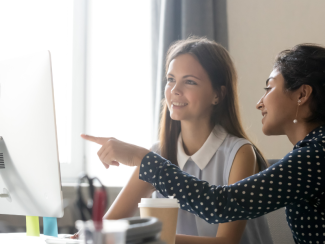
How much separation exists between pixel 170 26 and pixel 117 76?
1.58 feet

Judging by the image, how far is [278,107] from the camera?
1.06 meters

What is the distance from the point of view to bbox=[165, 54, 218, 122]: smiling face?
1350 mm

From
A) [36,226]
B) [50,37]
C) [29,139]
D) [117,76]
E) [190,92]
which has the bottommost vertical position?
[36,226]

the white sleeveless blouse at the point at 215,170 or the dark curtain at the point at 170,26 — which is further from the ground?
the dark curtain at the point at 170,26

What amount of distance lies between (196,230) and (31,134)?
0.77 meters

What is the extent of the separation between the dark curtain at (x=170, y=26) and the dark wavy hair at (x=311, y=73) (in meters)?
0.97

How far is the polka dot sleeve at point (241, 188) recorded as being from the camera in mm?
781

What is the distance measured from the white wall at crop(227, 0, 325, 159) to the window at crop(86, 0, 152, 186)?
59 cm

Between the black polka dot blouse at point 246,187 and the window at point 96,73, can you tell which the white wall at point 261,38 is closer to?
the window at point 96,73

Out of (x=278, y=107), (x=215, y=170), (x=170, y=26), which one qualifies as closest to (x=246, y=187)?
(x=278, y=107)

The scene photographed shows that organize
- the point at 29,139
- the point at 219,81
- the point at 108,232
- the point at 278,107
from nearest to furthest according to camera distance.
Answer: the point at 108,232
the point at 29,139
the point at 278,107
the point at 219,81

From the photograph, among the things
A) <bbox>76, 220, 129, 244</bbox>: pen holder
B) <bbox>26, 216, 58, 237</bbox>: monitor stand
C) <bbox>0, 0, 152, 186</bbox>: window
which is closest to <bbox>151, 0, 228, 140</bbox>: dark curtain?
<bbox>0, 0, 152, 186</bbox>: window

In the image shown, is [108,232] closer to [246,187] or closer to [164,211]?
[164,211]

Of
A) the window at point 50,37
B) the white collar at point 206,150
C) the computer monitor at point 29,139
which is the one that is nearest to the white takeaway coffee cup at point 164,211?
the computer monitor at point 29,139
